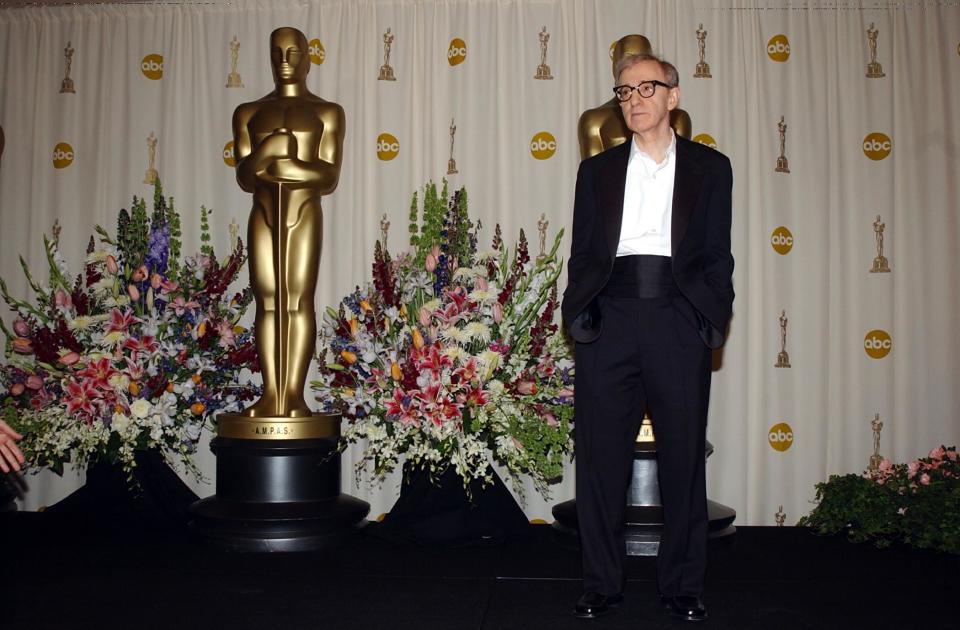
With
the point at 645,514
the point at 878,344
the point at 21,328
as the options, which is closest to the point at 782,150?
the point at 878,344

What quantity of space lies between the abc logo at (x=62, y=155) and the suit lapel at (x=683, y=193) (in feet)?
11.5

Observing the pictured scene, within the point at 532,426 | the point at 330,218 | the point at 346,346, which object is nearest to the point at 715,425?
the point at 532,426

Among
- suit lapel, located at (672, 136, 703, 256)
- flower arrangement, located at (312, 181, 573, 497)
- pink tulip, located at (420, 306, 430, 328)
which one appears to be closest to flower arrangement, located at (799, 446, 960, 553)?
flower arrangement, located at (312, 181, 573, 497)

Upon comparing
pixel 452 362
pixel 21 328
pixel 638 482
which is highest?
pixel 21 328

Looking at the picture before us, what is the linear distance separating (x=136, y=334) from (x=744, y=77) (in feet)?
10.2

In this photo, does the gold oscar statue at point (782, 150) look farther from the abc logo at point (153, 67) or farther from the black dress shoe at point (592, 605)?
the abc logo at point (153, 67)

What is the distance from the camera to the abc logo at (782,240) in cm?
424

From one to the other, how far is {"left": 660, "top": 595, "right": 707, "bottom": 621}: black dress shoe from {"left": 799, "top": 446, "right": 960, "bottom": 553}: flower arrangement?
1292mm

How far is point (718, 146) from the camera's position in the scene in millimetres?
4273

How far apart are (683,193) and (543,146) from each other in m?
2.00

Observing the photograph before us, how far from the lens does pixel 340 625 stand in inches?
91.4

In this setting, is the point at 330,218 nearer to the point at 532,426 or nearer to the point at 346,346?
the point at 346,346

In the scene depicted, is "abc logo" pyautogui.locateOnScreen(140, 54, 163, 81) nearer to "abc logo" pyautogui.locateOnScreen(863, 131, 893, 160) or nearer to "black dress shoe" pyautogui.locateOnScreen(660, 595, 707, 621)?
"abc logo" pyautogui.locateOnScreen(863, 131, 893, 160)

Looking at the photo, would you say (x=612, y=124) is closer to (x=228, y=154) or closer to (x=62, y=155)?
(x=228, y=154)
